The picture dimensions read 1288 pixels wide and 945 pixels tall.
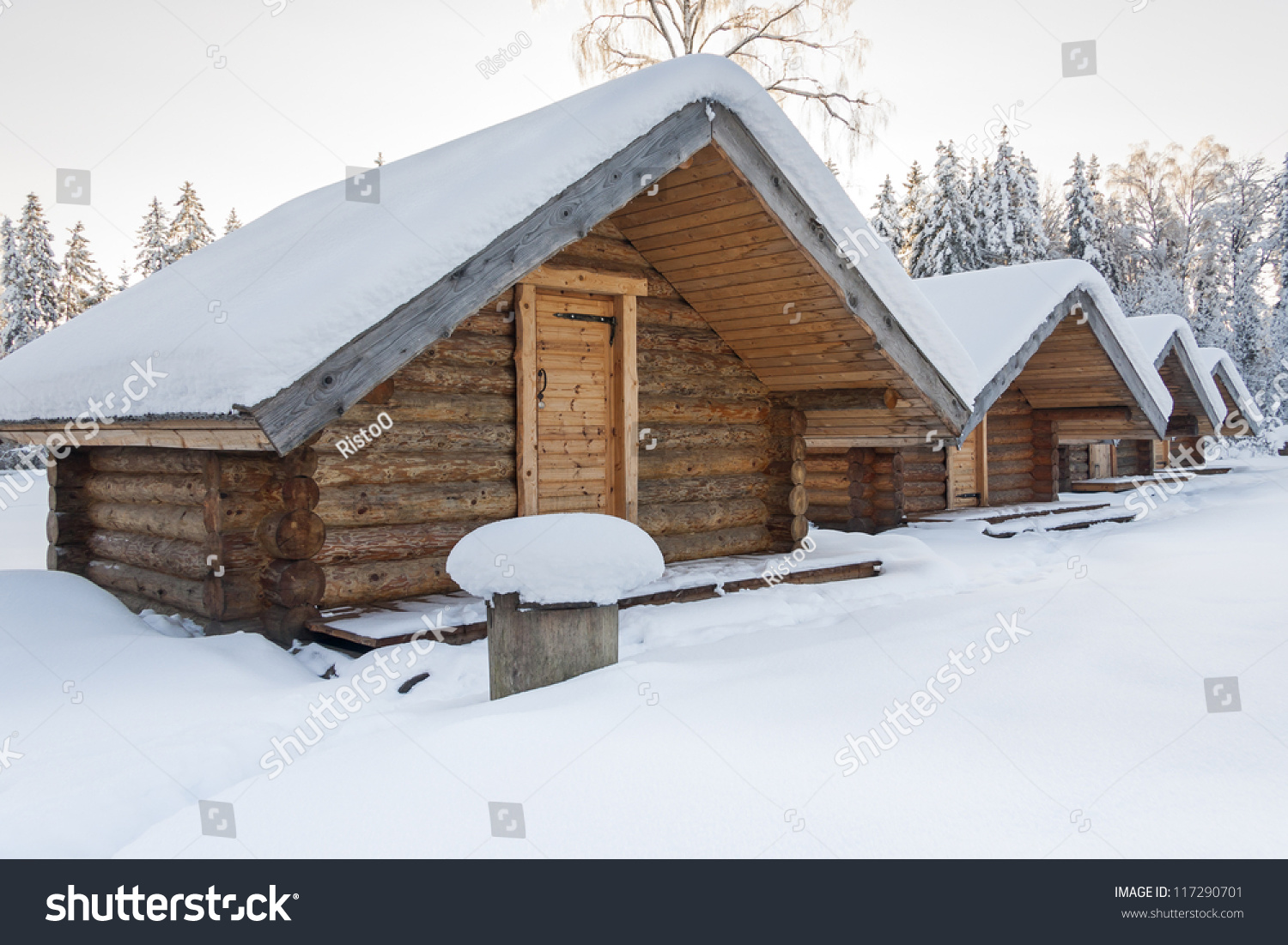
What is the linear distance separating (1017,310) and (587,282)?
638 centimetres

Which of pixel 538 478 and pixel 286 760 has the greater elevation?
pixel 538 478

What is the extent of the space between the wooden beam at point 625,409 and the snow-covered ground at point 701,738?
70.4 inches

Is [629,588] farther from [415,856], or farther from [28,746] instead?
[28,746]

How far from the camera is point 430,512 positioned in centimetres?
694

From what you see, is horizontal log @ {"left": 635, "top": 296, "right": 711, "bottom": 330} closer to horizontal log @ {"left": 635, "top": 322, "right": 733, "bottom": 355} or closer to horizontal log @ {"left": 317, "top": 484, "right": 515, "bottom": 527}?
horizontal log @ {"left": 635, "top": 322, "right": 733, "bottom": 355}

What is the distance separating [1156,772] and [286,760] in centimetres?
341

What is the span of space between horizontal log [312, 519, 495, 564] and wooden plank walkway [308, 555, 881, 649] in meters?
0.35

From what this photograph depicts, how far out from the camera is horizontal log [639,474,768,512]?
8.45 metres

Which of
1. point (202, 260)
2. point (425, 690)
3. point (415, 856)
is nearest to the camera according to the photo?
point (415, 856)

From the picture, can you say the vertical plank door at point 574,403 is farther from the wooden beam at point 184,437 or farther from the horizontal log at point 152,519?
the wooden beam at point 184,437

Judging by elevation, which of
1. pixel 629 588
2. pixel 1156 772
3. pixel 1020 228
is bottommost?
pixel 1156 772

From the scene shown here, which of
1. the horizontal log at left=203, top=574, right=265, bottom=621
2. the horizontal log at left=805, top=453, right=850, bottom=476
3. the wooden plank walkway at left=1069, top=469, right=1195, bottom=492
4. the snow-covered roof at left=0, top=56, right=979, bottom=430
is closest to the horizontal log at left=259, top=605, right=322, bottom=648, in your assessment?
the horizontal log at left=203, top=574, right=265, bottom=621

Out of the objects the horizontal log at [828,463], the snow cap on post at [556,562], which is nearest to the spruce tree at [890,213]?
the horizontal log at [828,463]
